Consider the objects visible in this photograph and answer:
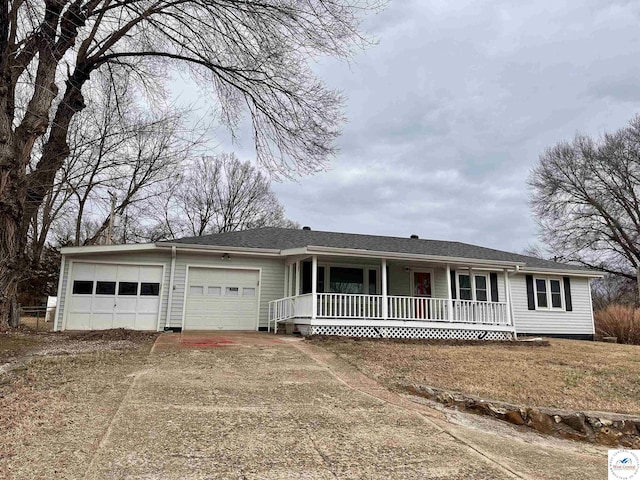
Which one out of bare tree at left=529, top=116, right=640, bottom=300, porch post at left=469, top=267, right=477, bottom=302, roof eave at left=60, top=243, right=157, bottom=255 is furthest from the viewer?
bare tree at left=529, top=116, right=640, bottom=300

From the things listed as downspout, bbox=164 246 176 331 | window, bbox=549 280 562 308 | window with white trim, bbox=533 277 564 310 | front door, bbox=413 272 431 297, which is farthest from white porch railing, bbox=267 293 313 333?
window, bbox=549 280 562 308

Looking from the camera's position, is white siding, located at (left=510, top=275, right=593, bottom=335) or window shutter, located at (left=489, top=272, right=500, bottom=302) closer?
window shutter, located at (left=489, top=272, right=500, bottom=302)

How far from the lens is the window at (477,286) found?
598 inches

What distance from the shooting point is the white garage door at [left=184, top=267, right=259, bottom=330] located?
1324 centimetres

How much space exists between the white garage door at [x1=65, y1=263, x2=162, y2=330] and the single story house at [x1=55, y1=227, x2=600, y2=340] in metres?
0.03

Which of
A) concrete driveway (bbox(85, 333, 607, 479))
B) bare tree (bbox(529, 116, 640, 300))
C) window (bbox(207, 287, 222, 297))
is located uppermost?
bare tree (bbox(529, 116, 640, 300))

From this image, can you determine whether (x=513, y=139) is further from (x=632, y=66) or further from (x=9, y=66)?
(x=9, y=66)

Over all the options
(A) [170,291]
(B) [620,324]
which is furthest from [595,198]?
(A) [170,291]

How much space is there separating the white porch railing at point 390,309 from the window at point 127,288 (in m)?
4.18

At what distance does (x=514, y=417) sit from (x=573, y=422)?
0.64 metres

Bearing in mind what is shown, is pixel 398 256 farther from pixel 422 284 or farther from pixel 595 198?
pixel 595 198

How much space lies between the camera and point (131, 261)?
1288cm

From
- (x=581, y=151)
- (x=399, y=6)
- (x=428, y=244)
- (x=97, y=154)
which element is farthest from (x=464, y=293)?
(x=581, y=151)

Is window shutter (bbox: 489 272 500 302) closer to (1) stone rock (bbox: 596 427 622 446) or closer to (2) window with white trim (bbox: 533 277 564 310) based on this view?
(2) window with white trim (bbox: 533 277 564 310)
